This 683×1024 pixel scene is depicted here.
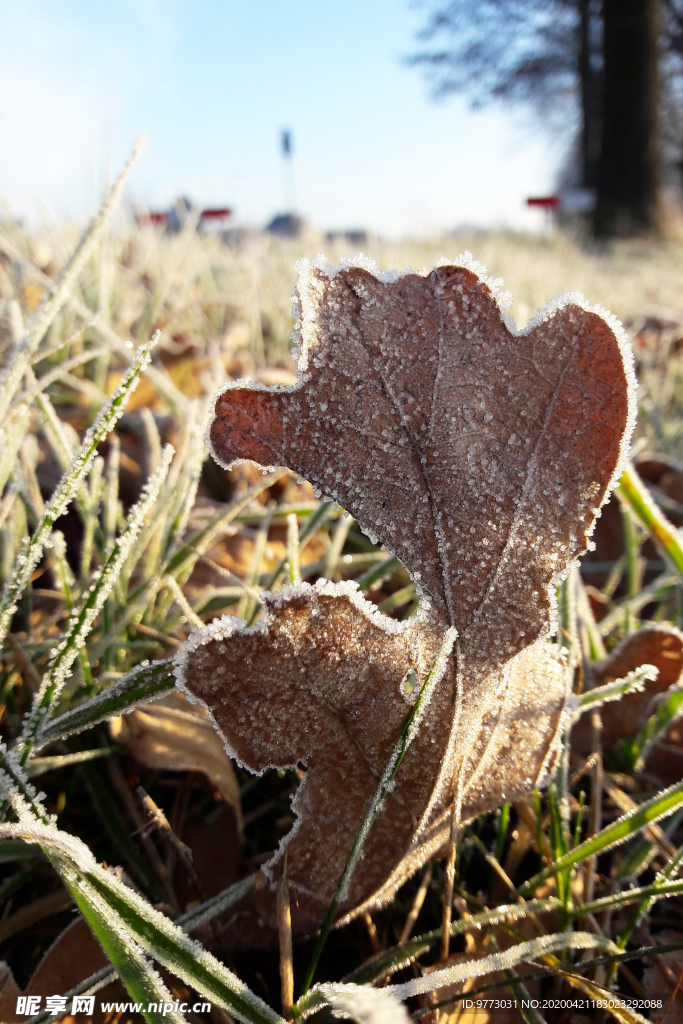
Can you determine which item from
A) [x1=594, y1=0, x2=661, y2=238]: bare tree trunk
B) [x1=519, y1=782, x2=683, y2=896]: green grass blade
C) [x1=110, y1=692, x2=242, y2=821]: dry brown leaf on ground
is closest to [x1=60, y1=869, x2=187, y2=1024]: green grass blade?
[x1=110, y1=692, x2=242, y2=821]: dry brown leaf on ground

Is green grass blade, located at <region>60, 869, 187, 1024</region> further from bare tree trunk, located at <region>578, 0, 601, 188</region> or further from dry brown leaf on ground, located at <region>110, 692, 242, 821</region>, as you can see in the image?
bare tree trunk, located at <region>578, 0, 601, 188</region>

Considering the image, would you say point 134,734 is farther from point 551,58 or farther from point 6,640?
point 551,58

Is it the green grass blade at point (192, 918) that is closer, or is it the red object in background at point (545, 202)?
the green grass blade at point (192, 918)

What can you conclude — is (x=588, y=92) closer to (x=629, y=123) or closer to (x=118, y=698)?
(x=629, y=123)

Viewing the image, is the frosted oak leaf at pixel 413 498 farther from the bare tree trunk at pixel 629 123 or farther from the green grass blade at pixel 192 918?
the bare tree trunk at pixel 629 123

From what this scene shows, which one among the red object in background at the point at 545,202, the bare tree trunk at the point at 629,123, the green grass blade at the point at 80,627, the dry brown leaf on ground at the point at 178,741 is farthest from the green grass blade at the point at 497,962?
the red object in background at the point at 545,202

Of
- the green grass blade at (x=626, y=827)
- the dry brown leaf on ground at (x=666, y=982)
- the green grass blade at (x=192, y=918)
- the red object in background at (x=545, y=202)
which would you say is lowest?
the dry brown leaf on ground at (x=666, y=982)

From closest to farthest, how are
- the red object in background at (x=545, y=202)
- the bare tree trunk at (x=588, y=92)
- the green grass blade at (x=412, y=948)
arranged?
the green grass blade at (x=412, y=948) < the red object in background at (x=545, y=202) < the bare tree trunk at (x=588, y=92)

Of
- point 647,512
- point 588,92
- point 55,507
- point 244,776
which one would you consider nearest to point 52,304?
point 55,507
